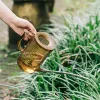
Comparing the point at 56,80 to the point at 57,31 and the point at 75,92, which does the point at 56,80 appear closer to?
the point at 75,92

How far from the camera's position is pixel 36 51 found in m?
3.71

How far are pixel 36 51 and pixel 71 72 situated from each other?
127cm

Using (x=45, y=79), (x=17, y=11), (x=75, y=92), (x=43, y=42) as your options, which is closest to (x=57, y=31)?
(x=17, y=11)

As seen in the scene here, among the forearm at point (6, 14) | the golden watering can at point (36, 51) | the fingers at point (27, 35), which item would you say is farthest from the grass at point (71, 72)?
the forearm at point (6, 14)

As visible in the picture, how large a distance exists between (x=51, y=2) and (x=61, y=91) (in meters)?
5.80

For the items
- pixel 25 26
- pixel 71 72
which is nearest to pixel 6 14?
pixel 25 26

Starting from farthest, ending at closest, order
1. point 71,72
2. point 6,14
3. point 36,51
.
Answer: point 71,72, point 6,14, point 36,51

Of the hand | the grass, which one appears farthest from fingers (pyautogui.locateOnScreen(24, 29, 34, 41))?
the grass

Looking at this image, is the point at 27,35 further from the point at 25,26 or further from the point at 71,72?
the point at 71,72

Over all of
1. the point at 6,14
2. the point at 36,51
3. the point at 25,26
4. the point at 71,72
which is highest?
the point at 6,14

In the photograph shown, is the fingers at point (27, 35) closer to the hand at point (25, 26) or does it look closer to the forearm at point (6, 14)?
the hand at point (25, 26)

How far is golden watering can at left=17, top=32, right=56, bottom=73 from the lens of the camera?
3672mm

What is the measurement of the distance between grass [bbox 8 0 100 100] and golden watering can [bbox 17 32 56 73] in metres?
0.34

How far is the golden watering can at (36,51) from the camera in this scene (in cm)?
367
